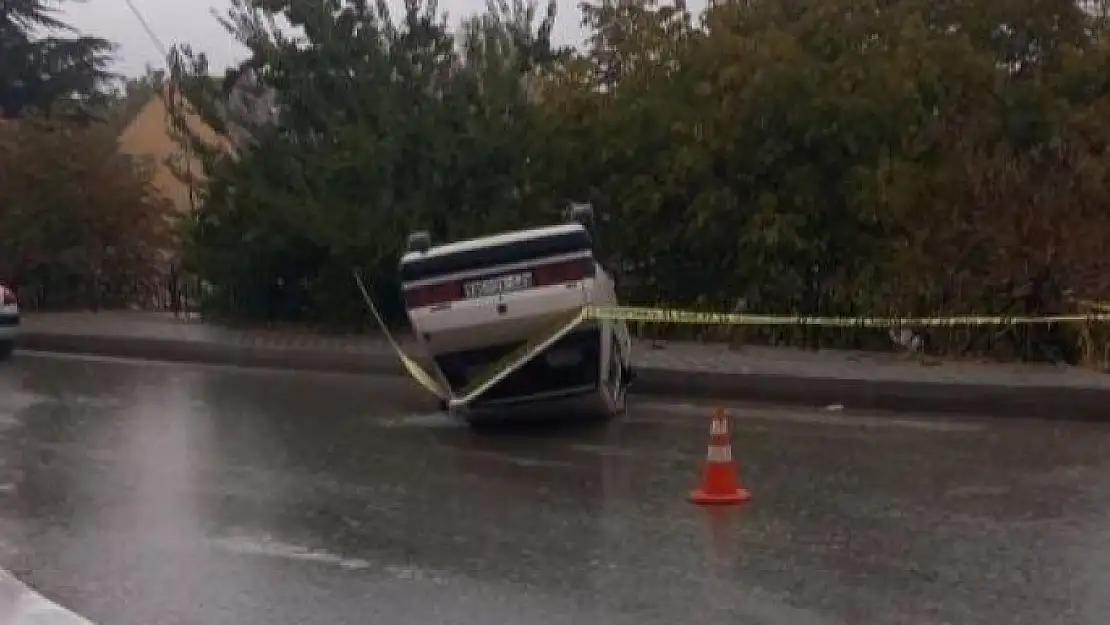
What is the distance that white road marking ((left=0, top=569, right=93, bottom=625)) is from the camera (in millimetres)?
7398

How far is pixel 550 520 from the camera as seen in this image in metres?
9.85

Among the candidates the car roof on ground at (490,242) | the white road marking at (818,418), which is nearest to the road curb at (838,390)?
the white road marking at (818,418)

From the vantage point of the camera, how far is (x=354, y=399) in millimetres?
16312

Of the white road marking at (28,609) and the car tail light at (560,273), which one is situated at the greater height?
the car tail light at (560,273)

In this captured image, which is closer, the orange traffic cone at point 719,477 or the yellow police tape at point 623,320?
the orange traffic cone at point 719,477

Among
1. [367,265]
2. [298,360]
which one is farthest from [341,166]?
[298,360]

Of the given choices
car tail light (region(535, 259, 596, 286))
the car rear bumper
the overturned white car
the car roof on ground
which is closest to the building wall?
the car rear bumper

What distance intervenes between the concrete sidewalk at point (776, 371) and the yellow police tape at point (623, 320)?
34 centimetres

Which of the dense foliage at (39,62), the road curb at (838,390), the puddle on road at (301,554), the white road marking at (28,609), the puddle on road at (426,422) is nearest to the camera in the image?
the white road marking at (28,609)

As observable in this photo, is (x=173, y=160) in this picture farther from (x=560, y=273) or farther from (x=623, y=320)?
(x=560, y=273)

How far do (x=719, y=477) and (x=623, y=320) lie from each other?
15.9ft

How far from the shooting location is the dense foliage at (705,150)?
56.4 feet

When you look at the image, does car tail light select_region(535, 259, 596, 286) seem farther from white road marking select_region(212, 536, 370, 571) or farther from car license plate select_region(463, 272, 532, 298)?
white road marking select_region(212, 536, 370, 571)

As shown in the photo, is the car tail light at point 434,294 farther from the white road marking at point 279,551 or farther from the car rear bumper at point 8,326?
the car rear bumper at point 8,326
